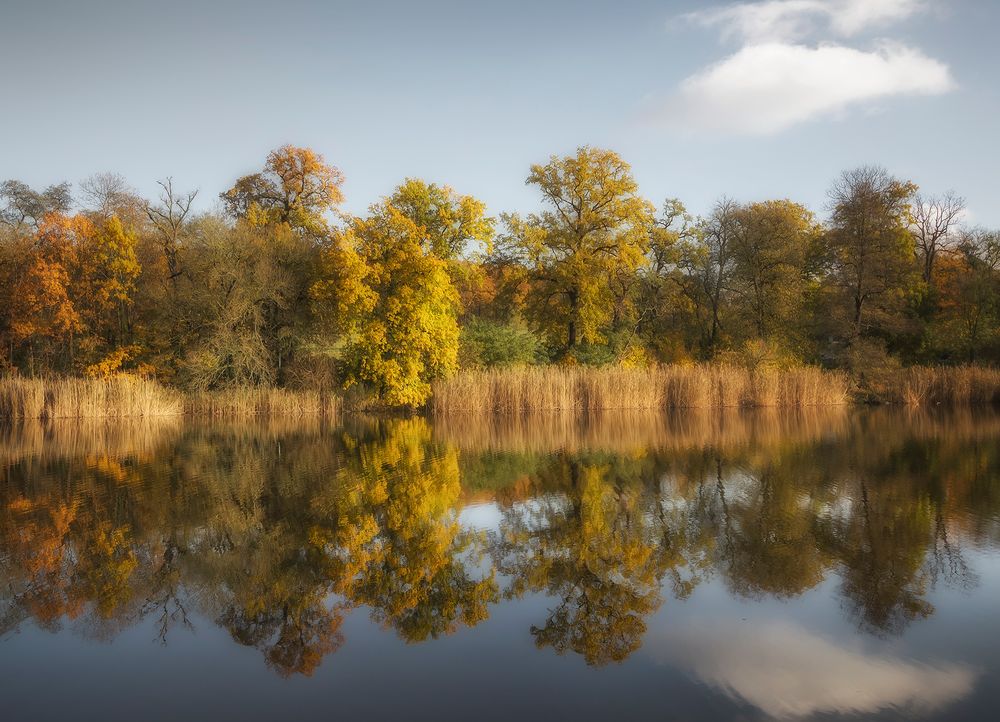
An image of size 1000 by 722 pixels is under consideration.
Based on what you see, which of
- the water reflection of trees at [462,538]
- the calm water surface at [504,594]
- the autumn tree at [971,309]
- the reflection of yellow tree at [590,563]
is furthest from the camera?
the autumn tree at [971,309]

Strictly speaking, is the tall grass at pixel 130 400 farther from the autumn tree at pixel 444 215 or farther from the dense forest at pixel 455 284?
the autumn tree at pixel 444 215

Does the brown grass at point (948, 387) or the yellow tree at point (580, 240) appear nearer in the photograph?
the brown grass at point (948, 387)

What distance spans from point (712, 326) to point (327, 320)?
21.0 m

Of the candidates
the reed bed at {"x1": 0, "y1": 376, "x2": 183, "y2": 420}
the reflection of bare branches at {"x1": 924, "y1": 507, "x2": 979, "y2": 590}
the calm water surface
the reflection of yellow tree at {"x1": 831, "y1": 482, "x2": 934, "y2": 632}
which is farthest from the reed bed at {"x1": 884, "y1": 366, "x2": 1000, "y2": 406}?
the reed bed at {"x1": 0, "y1": 376, "x2": 183, "y2": 420}

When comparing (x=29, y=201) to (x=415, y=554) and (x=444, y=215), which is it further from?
(x=415, y=554)

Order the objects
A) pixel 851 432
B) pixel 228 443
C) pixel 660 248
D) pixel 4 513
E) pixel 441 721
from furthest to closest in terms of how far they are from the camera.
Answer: pixel 660 248
pixel 851 432
pixel 228 443
pixel 4 513
pixel 441 721

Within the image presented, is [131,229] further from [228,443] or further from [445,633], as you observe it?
[445,633]

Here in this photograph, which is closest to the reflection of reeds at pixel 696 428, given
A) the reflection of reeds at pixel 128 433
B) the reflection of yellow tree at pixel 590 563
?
the reflection of reeds at pixel 128 433

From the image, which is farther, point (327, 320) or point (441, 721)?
point (327, 320)

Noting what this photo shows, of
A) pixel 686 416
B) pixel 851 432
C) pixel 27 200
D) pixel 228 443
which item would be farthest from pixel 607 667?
pixel 27 200

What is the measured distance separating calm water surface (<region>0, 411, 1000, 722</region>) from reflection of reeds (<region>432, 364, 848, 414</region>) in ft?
44.6

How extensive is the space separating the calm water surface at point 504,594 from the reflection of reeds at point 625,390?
13593 mm

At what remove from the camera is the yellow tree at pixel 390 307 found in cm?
2653

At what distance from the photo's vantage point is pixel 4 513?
9094 millimetres
